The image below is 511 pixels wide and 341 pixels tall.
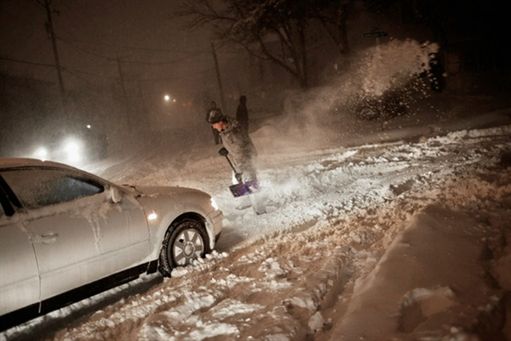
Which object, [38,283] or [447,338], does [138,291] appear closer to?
[38,283]

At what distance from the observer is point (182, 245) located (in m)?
5.11

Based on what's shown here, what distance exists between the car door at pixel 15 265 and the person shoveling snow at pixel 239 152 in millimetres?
3859

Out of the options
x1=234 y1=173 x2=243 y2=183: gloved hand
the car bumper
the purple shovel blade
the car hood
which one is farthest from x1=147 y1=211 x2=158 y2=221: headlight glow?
x1=234 y1=173 x2=243 y2=183: gloved hand

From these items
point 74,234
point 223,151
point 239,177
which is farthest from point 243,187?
point 74,234

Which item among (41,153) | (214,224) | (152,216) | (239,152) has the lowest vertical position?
(214,224)

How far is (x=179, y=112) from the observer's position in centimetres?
7044

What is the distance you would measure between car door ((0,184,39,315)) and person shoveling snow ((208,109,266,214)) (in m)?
3.86

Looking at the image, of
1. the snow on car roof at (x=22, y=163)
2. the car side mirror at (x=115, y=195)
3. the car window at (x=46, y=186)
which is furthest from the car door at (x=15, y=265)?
the car side mirror at (x=115, y=195)

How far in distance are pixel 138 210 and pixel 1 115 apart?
28.1m

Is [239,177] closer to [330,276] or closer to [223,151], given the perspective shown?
[223,151]

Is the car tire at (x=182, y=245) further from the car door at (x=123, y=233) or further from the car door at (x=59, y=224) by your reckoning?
the car door at (x=59, y=224)

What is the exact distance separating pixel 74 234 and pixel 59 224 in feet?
0.57

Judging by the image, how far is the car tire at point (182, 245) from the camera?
4.91 metres

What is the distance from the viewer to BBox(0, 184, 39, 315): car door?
359cm
